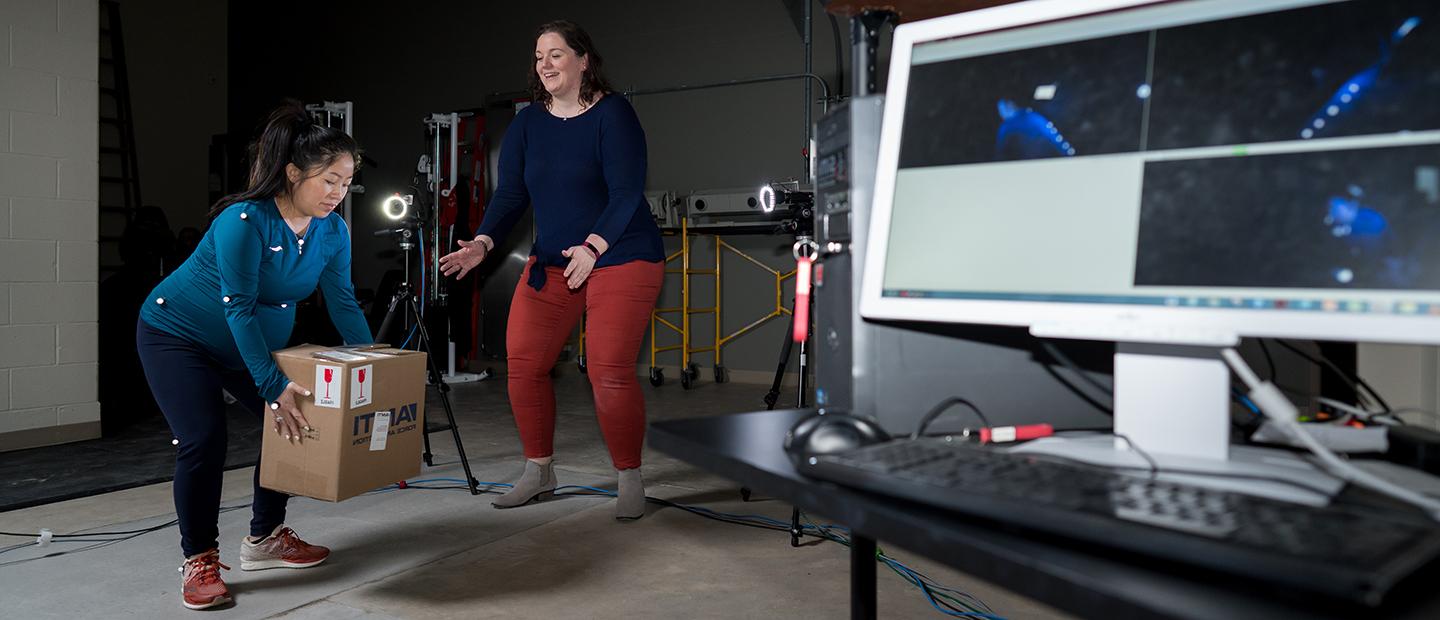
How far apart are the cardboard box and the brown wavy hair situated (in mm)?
945

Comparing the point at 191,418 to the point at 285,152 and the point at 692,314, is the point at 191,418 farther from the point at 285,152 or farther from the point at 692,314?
the point at 692,314

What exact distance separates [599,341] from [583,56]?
0.79m

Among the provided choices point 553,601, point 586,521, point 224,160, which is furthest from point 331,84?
point 553,601

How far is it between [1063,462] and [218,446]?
1773mm

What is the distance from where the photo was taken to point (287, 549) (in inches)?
85.9

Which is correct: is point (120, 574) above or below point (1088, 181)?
below

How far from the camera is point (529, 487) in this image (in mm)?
2797

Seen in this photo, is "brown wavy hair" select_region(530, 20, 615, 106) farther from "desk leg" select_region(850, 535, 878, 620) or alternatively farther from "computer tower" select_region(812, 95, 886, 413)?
"desk leg" select_region(850, 535, 878, 620)

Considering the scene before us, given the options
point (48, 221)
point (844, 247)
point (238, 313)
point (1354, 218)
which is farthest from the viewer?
point (48, 221)

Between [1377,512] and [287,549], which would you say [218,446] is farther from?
[1377,512]

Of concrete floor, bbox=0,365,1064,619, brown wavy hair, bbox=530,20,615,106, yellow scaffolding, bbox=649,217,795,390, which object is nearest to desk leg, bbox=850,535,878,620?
concrete floor, bbox=0,365,1064,619

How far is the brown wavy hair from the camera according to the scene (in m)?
2.55

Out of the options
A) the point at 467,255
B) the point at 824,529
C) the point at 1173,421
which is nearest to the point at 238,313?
the point at 467,255

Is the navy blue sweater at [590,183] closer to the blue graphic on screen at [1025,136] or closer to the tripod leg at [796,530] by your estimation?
the tripod leg at [796,530]
